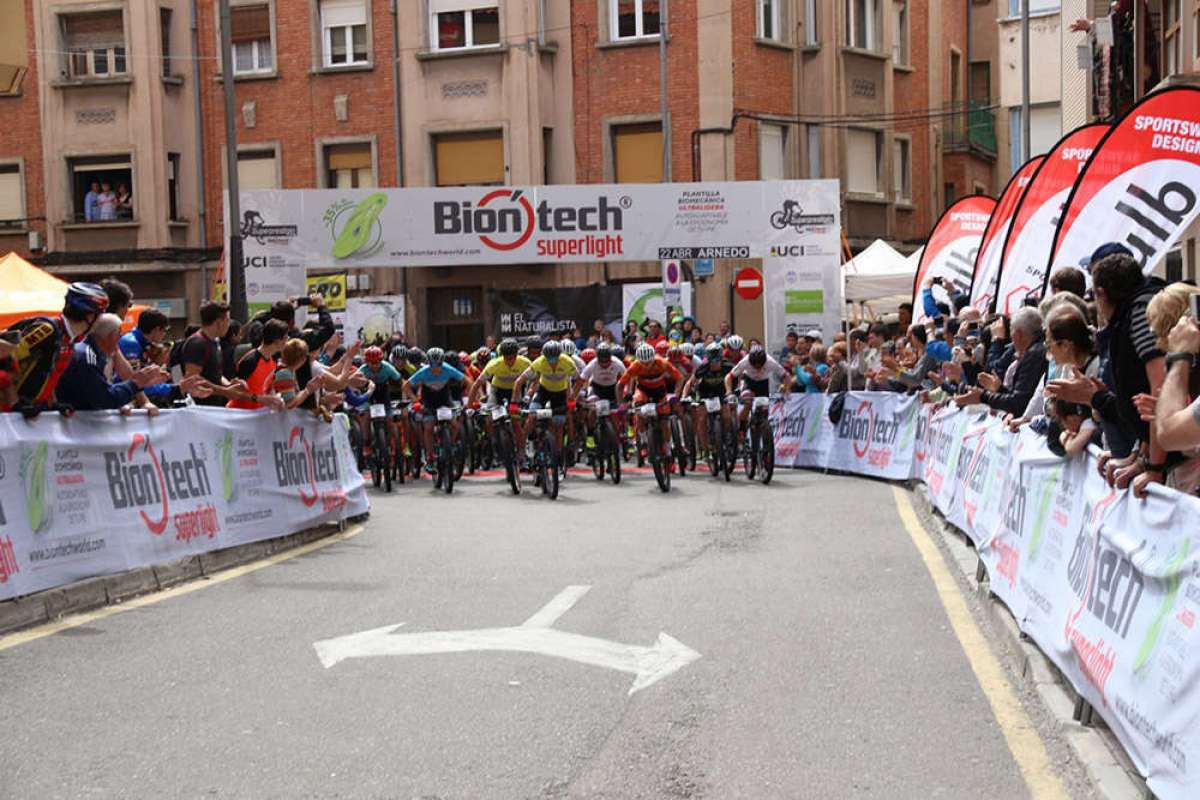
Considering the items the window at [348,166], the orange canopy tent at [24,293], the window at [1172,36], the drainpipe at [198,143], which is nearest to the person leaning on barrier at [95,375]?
the orange canopy tent at [24,293]

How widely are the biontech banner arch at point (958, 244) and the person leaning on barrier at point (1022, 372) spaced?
1183 centimetres

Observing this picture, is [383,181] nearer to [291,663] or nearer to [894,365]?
[894,365]

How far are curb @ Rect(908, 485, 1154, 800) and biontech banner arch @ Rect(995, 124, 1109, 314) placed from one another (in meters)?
6.28

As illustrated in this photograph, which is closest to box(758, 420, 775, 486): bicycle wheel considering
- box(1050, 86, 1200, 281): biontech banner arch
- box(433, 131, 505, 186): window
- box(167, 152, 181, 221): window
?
box(1050, 86, 1200, 281): biontech banner arch

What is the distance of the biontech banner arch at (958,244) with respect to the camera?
2400 centimetres

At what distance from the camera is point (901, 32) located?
44.1 meters

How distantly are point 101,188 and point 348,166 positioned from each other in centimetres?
613

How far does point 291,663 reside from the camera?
28.2ft

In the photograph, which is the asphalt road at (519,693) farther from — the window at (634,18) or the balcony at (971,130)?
the balcony at (971,130)

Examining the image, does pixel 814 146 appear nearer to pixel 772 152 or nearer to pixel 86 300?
pixel 772 152

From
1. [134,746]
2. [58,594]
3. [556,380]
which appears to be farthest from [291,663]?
[556,380]

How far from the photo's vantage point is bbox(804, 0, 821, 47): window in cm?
4012

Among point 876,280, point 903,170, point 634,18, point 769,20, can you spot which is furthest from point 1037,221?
point 903,170

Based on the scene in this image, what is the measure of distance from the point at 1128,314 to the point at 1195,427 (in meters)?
1.82
